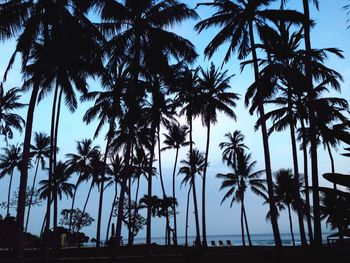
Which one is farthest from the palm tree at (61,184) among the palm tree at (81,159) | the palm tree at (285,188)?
the palm tree at (285,188)

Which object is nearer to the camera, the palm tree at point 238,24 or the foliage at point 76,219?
the palm tree at point 238,24

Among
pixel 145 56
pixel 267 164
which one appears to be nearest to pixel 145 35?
pixel 145 56

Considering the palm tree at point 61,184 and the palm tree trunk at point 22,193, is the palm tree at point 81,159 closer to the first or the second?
the palm tree at point 61,184

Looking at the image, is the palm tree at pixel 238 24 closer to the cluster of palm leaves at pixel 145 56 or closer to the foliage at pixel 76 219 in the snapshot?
the cluster of palm leaves at pixel 145 56

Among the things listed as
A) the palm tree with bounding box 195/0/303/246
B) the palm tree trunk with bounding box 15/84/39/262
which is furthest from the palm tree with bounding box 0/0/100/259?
the palm tree with bounding box 195/0/303/246

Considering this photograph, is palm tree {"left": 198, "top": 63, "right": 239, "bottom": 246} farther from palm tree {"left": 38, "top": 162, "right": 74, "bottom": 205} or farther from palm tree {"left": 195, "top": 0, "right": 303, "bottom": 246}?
palm tree {"left": 38, "top": 162, "right": 74, "bottom": 205}

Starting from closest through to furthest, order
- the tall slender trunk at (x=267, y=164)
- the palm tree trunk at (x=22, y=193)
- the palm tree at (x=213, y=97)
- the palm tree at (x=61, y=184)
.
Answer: the palm tree trunk at (x=22, y=193), the tall slender trunk at (x=267, y=164), the palm tree at (x=213, y=97), the palm tree at (x=61, y=184)

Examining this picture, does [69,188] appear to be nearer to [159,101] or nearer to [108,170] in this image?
[108,170]

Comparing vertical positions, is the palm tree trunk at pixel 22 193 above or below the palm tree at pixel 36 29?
below

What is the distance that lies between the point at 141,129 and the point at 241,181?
17.1 metres

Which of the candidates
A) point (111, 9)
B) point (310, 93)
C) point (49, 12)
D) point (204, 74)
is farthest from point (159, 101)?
point (310, 93)

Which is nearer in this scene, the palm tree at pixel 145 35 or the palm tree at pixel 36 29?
the palm tree at pixel 36 29

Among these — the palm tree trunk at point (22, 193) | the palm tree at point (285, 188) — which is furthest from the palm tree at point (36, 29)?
the palm tree at point (285, 188)

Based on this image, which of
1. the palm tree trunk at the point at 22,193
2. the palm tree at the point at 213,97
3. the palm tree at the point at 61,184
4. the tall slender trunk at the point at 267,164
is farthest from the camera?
the palm tree at the point at 61,184
